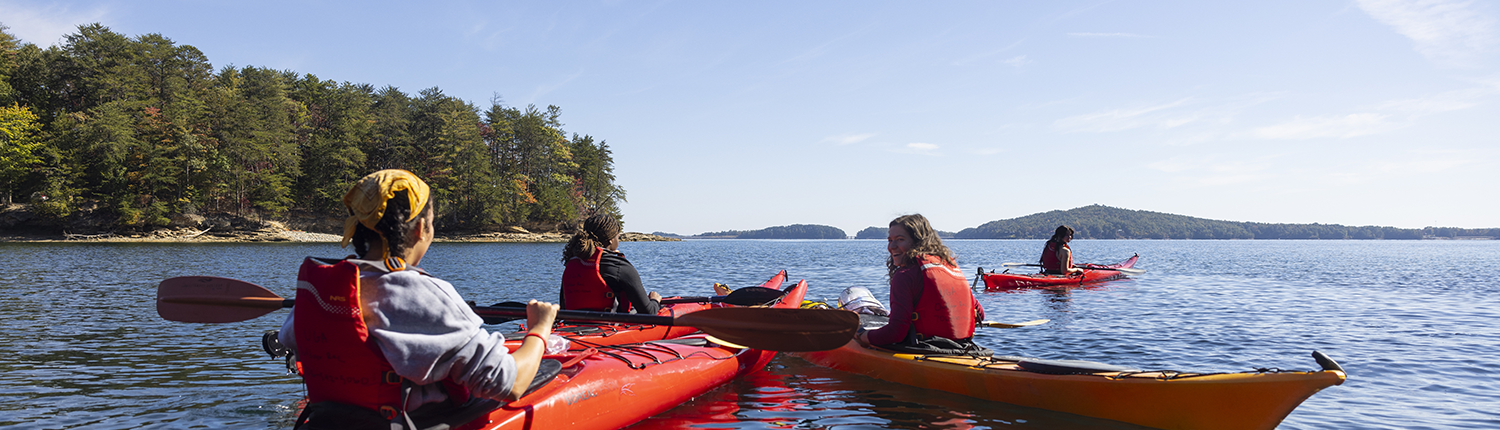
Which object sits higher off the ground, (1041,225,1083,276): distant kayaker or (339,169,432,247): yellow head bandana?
(339,169,432,247): yellow head bandana

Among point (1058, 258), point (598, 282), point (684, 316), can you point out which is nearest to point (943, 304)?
point (684, 316)

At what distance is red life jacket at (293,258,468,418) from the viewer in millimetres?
2436

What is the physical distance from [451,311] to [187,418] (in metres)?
3.76

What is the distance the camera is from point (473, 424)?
321cm

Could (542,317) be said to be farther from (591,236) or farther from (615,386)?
(591,236)

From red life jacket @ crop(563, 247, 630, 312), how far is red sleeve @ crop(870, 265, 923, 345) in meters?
2.36

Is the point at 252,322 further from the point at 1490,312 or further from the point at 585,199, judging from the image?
the point at 585,199

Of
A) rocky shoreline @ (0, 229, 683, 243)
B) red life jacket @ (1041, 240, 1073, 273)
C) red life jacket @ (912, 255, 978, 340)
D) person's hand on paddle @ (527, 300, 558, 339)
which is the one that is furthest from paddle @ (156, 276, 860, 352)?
rocky shoreline @ (0, 229, 683, 243)

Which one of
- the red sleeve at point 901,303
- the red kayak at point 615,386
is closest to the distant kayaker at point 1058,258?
the red sleeve at point 901,303

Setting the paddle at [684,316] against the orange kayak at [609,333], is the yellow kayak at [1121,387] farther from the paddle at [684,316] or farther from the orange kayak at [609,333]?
the orange kayak at [609,333]

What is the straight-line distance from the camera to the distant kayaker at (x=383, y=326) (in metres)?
2.44

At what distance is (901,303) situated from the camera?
556 centimetres

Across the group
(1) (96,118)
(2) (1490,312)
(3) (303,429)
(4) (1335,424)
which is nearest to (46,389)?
(3) (303,429)

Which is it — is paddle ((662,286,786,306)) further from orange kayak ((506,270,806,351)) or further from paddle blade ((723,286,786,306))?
orange kayak ((506,270,806,351))
